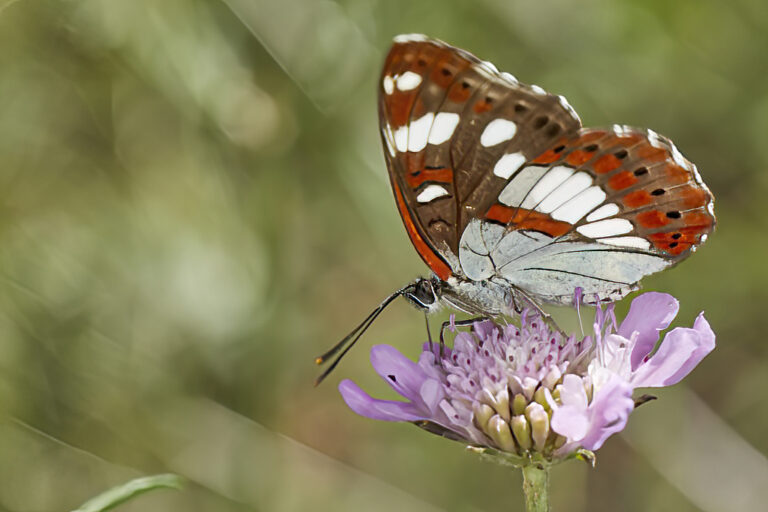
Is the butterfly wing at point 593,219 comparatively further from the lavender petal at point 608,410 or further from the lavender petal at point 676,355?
the lavender petal at point 608,410

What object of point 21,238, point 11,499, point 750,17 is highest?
point 750,17

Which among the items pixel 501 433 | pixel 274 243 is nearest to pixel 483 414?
pixel 501 433

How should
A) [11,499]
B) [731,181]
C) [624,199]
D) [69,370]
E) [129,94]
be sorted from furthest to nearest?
[731,181], [129,94], [69,370], [11,499], [624,199]

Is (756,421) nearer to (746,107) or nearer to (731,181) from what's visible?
(731,181)

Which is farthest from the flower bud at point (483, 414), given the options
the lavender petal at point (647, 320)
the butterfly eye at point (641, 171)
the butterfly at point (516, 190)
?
the butterfly eye at point (641, 171)

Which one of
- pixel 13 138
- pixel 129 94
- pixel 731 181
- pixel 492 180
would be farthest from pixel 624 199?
pixel 13 138

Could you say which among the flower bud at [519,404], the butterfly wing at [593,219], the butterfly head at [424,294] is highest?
the butterfly wing at [593,219]

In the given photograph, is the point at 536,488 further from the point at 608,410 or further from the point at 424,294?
the point at 424,294

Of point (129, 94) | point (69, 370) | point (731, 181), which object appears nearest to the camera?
point (69, 370)
